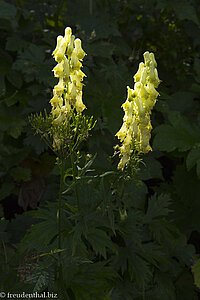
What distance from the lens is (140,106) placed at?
5.55 feet

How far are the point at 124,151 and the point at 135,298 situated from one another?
1.08 m

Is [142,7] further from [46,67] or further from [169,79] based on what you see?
[46,67]

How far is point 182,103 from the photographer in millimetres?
3275

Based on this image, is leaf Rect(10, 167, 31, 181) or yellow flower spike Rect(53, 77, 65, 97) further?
leaf Rect(10, 167, 31, 181)

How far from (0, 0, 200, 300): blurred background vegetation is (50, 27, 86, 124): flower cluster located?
86 centimetres

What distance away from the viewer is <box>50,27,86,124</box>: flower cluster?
170cm

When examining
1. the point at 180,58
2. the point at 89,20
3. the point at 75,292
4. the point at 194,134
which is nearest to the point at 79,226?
the point at 75,292

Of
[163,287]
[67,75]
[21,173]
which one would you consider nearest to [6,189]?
[21,173]

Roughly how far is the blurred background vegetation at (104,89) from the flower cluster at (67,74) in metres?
0.86

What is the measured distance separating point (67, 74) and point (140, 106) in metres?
0.35

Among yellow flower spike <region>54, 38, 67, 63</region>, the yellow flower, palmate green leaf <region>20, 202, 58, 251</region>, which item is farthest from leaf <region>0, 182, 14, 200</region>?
yellow flower spike <region>54, 38, 67, 63</region>

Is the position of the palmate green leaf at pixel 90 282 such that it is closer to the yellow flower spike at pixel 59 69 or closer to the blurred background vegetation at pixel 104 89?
the blurred background vegetation at pixel 104 89

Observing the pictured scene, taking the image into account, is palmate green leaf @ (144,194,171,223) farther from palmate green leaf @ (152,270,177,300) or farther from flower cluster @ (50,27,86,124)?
flower cluster @ (50,27,86,124)

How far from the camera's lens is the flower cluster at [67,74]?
5.56 ft
